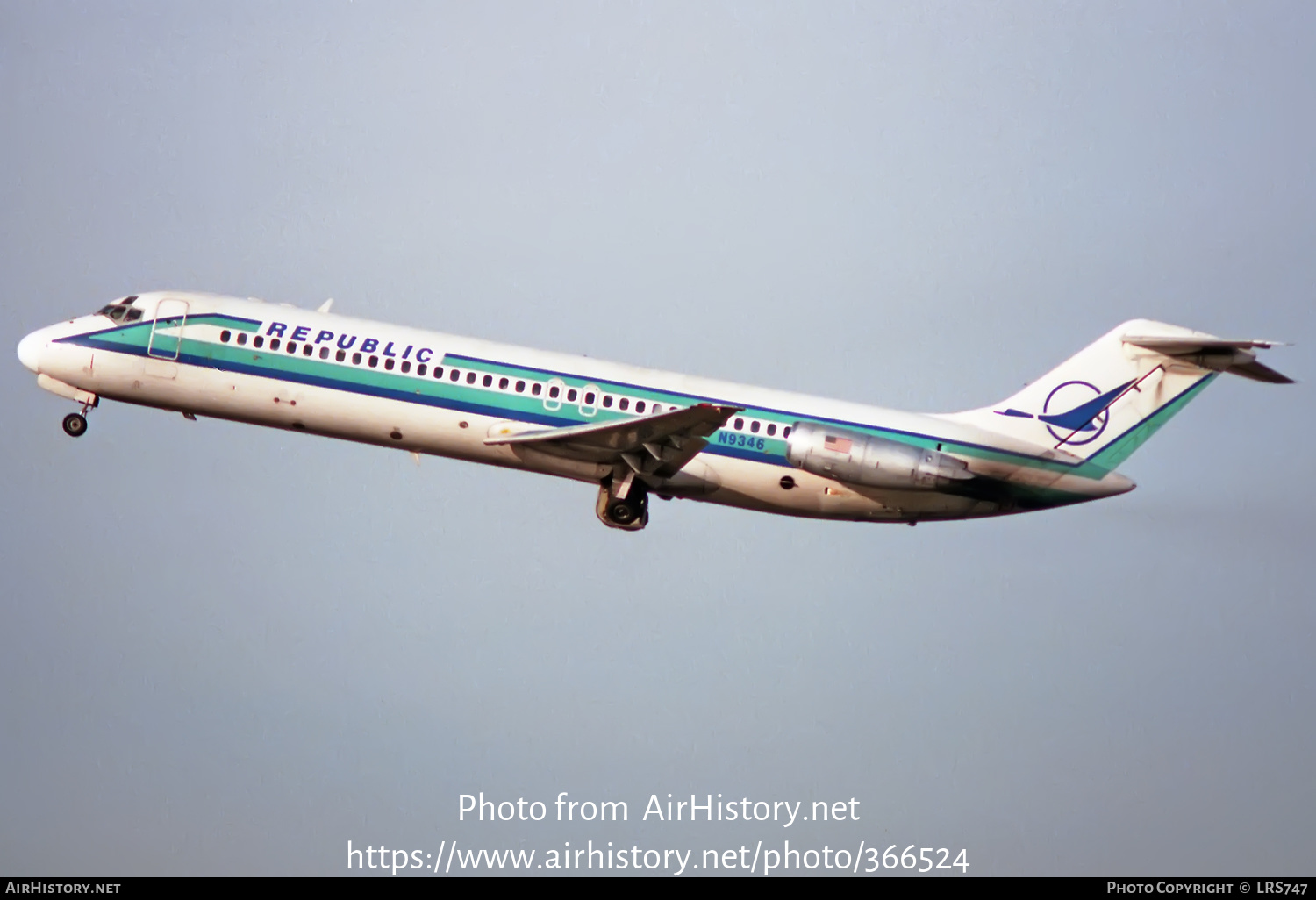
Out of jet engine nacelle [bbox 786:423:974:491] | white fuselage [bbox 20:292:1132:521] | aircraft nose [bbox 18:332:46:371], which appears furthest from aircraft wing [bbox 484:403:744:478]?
aircraft nose [bbox 18:332:46:371]

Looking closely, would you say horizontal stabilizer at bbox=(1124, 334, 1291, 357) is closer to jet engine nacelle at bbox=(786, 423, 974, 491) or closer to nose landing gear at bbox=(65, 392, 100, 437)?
jet engine nacelle at bbox=(786, 423, 974, 491)

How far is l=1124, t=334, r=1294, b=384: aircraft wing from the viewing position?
3528 centimetres

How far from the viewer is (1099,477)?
37031 mm

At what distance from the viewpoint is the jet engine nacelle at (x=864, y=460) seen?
1380 inches

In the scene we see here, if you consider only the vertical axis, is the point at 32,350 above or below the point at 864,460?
above

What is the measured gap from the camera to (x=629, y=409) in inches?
1415

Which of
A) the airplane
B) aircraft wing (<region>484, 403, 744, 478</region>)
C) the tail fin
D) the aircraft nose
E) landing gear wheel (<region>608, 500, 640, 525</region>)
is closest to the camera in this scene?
aircraft wing (<region>484, 403, 744, 478</region>)

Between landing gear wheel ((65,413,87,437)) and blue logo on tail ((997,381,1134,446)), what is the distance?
59.1 ft

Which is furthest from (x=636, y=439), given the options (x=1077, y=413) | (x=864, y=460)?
(x=1077, y=413)

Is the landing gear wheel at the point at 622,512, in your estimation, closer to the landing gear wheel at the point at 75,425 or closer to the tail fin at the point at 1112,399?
the tail fin at the point at 1112,399

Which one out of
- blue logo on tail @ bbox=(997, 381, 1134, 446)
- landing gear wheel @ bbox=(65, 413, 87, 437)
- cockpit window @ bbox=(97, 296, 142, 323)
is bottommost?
landing gear wheel @ bbox=(65, 413, 87, 437)

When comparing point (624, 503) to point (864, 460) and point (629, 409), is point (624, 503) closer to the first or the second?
point (629, 409)

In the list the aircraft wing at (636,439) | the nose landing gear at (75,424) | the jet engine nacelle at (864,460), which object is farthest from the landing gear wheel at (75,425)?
→ the jet engine nacelle at (864,460)

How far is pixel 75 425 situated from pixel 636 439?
11577 millimetres
